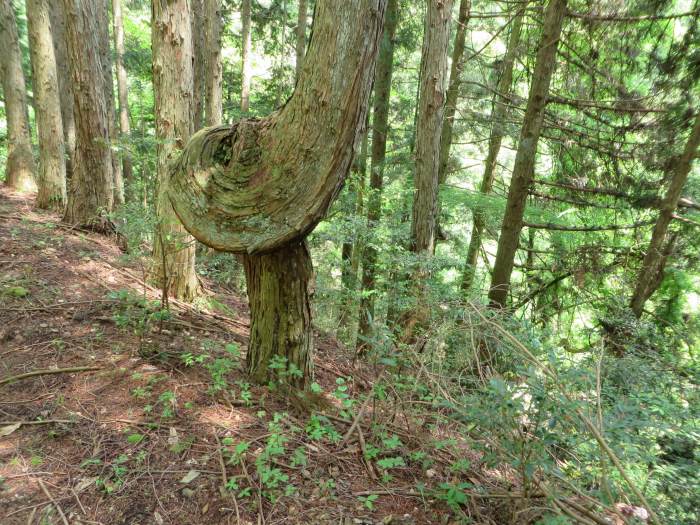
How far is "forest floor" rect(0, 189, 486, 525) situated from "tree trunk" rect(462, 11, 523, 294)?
16.2ft

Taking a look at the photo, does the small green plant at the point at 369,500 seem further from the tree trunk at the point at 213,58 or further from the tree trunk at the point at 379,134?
the tree trunk at the point at 213,58

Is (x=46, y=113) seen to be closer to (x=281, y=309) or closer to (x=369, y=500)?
(x=281, y=309)

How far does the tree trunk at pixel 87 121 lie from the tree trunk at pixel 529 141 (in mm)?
6058

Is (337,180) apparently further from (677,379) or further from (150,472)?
(677,379)

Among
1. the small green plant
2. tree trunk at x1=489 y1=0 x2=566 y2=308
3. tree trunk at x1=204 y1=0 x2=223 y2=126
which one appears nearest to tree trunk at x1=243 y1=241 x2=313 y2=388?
the small green plant

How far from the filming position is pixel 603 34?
6109mm

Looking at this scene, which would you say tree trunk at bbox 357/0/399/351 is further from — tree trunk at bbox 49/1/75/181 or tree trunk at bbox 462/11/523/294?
tree trunk at bbox 49/1/75/181

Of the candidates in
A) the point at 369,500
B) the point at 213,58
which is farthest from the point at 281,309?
the point at 213,58

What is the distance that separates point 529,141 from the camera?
6.04m

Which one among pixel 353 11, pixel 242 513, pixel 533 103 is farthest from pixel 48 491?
pixel 533 103

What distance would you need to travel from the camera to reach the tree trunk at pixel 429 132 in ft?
18.9

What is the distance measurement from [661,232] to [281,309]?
6086 mm

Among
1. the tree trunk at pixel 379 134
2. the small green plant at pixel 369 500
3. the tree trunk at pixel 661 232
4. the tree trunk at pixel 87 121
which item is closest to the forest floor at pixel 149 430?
the small green plant at pixel 369 500

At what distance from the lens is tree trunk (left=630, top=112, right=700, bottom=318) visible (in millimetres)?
5691
